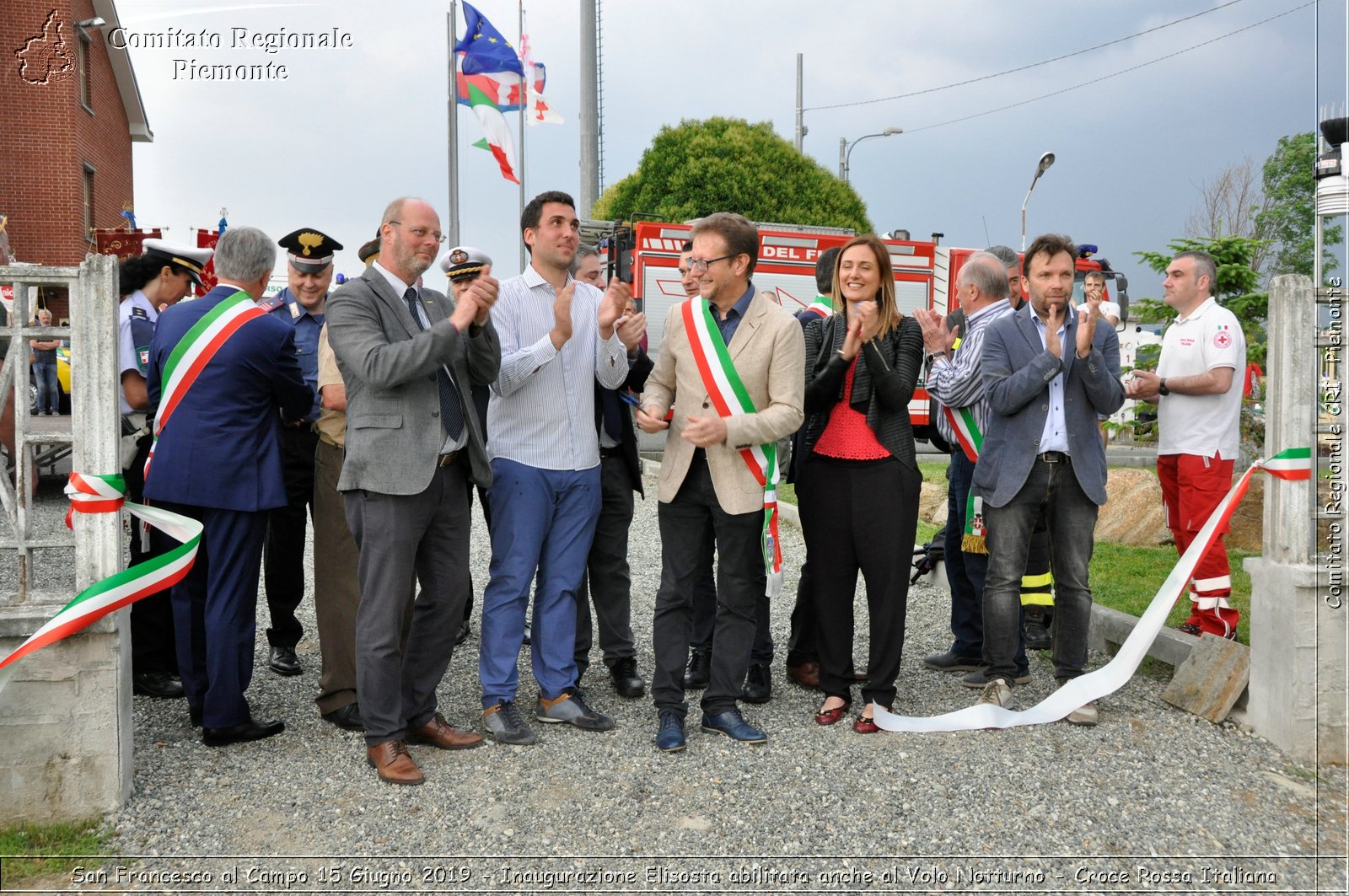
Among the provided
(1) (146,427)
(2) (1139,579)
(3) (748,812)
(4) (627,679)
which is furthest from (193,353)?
(2) (1139,579)

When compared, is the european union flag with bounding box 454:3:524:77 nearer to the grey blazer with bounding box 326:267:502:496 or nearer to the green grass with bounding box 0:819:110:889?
the grey blazer with bounding box 326:267:502:496

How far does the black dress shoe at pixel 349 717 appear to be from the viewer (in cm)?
461

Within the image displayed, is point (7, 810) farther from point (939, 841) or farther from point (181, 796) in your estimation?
point (939, 841)

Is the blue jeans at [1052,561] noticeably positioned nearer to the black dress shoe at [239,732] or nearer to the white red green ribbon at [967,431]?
the white red green ribbon at [967,431]

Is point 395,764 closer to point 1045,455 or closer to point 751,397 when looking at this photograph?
point 751,397

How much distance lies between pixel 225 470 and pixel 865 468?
267 cm

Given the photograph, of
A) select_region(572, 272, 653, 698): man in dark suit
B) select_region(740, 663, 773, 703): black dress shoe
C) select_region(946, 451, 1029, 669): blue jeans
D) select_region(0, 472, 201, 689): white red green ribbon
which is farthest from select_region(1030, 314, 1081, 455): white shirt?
select_region(0, 472, 201, 689): white red green ribbon

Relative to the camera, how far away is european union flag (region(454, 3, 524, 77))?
15680 mm

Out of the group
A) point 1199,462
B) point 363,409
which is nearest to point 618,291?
point 363,409

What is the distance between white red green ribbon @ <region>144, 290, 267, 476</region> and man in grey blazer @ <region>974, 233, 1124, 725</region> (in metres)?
3.33

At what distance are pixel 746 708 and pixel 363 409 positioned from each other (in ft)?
7.29

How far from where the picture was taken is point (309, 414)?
485 cm

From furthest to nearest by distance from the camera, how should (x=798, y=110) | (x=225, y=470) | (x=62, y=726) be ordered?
(x=798, y=110)
(x=225, y=470)
(x=62, y=726)

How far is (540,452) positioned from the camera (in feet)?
15.0
